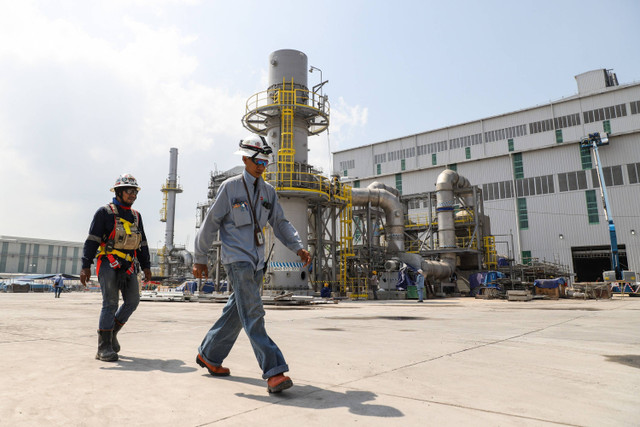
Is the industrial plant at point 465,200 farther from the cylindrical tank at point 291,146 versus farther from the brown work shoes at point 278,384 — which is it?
the brown work shoes at point 278,384

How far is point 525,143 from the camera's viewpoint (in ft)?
125

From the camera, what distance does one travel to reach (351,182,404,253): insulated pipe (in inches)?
1040

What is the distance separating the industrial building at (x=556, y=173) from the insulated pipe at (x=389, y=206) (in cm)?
746

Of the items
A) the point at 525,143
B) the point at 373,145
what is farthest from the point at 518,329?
the point at 373,145

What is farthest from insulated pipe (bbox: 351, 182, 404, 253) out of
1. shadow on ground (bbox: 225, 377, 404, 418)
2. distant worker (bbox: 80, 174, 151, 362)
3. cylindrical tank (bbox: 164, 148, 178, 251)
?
cylindrical tank (bbox: 164, 148, 178, 251)

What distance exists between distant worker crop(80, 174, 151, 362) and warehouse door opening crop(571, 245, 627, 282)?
36.6m

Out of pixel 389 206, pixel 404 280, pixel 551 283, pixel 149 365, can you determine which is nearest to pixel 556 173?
pixel 551 283

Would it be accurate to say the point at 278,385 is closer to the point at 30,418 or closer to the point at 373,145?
the point at 30,418

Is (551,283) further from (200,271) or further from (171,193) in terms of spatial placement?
(171,193)

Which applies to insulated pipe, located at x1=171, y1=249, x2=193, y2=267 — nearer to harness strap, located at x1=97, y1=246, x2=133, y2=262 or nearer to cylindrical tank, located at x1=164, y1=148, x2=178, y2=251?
cylindrical tank, located at x1=164, y1=148, x2=178, y2=251

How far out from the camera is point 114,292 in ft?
13.1

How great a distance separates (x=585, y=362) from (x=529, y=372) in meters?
0.86

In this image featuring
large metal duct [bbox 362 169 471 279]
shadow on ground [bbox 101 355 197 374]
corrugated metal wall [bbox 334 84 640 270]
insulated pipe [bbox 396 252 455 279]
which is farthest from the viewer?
corrugated metal wall [bbox 334 84 640 270]

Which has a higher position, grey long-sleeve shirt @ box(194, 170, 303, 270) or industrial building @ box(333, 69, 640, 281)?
industrial building @ box(333, 69, 640, 281)
